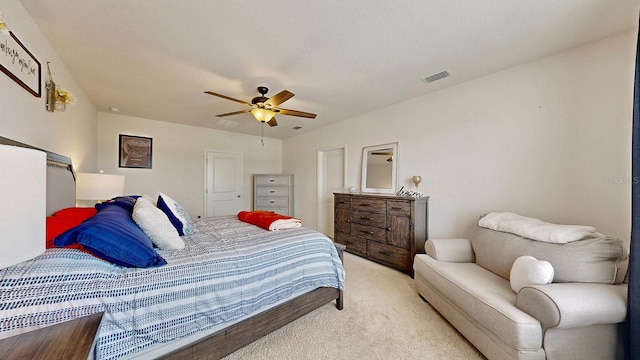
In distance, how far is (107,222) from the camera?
4.15ft

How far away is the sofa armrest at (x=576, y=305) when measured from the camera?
1249 millimetres

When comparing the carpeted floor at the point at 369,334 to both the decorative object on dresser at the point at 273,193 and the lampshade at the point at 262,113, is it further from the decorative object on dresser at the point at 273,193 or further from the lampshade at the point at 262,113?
the decorative object on dresser at the point at 273,193

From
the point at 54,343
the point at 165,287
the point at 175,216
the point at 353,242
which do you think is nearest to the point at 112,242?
the point at 165,287

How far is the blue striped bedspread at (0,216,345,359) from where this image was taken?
36.3 inches

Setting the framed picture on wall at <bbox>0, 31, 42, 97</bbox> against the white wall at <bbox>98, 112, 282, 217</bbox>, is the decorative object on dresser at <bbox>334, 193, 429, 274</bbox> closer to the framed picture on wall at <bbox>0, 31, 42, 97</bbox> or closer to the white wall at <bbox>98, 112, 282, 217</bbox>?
the white wall at <bbox>98, 112, 282, 217</bbox>

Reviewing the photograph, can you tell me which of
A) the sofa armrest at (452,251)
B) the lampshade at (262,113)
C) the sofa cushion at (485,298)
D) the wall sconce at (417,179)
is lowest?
the sofa cushion at (485,298)

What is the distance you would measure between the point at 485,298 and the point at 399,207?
1.55m

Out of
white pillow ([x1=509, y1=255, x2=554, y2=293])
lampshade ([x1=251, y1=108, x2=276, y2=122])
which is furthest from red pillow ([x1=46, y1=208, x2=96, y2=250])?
white pillow ([x1=509, y1=255, x2=554, y2=293])

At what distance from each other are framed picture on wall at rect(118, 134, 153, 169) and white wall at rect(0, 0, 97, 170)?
1.32m

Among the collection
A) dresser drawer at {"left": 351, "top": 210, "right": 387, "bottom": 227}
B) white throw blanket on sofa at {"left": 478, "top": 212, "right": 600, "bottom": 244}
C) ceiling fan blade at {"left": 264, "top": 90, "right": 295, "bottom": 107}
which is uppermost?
ceiling fan blade at {"left": 264, "top": 90, "right": 295, "bottom": 107}

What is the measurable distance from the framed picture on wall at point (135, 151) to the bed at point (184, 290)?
2.22m

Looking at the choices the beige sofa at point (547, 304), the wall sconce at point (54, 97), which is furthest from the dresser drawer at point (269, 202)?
the beige sofa at point (547, 304)

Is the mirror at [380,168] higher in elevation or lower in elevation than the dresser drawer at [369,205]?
higher

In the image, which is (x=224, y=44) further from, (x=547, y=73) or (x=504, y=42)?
(x=547, y=73)
